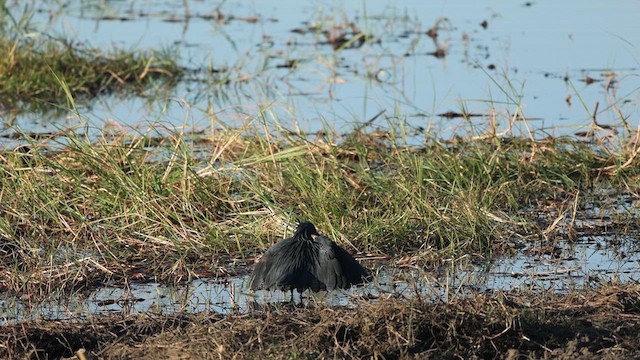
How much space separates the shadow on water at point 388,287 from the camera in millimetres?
4816

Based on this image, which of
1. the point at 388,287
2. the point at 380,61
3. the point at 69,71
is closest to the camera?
the point at 388,287

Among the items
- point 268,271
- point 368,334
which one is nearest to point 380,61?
point 268,271

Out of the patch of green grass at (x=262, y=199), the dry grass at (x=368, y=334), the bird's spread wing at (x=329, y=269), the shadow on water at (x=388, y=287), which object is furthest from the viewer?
the patch of green grass at (x=262, y=199)

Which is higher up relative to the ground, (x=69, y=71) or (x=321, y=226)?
(x=69, y=71)

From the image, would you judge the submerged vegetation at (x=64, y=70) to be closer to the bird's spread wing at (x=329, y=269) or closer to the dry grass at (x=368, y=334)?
the bird's spread wing at (x=329, y=269)

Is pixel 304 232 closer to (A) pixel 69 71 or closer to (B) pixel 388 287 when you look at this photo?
(B) pixel 388 287

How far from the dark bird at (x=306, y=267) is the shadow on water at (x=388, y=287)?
0.07 m

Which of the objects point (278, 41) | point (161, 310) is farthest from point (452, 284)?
point (278, 41)

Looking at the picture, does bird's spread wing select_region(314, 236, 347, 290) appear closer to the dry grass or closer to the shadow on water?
the shadow on water

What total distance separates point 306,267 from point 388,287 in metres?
0.46

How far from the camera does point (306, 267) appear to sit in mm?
4781

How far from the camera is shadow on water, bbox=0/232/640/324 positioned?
482 cm

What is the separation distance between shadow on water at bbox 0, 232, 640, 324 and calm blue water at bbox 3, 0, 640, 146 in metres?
1.53

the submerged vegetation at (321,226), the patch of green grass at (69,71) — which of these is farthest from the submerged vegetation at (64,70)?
the submerged vegetation at (321,226)
